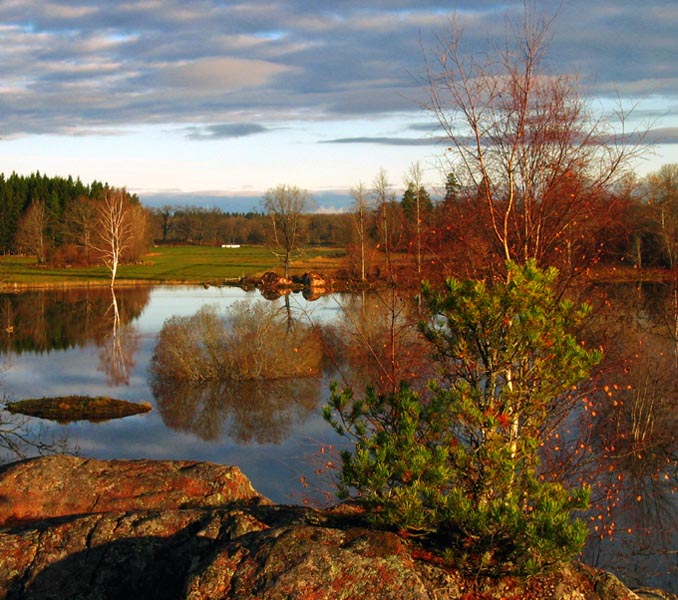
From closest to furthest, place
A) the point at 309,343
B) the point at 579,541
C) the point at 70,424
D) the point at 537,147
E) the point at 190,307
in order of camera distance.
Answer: the point at 579,541 → the point at 537,147 → the point at 70,424 → the point at 309,343 → the point at 190,307

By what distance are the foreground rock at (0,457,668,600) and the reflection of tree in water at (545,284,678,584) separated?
5.68m

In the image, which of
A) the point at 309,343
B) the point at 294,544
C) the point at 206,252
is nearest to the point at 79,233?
the point at 206,252

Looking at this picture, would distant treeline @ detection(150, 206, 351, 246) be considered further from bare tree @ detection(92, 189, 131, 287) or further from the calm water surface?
the calm water surface

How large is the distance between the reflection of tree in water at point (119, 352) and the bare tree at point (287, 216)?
89.1 ft

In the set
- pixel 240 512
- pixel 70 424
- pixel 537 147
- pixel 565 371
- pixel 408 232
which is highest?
pixel 537 147

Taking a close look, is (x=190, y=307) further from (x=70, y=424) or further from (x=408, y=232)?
(x=408, y=232)

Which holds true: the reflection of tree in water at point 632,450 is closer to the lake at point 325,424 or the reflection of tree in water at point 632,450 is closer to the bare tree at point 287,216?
the lake at point 325,424

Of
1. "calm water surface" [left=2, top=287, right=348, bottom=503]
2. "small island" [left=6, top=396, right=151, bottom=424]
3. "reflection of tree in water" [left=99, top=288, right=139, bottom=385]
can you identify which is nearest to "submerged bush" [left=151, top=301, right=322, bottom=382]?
"calm water surface" [left=2, top=287, right=348, bottom=503]

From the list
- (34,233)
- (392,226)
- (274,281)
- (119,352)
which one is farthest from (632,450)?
(34,233)

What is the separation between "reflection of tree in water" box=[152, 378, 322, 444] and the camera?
69.5 ft

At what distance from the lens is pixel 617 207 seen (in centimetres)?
924

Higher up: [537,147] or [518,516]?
[537,147]

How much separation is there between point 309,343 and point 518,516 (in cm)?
2343

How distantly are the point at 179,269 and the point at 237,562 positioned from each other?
2957 inches
